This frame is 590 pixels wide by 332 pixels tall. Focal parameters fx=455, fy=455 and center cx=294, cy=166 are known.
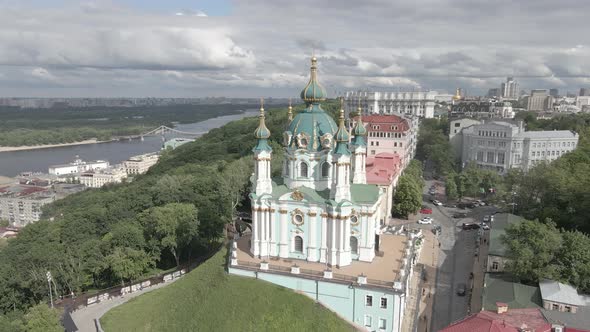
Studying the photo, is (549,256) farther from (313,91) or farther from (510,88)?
(510,88)

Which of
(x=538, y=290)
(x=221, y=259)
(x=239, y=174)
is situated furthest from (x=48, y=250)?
(x=538, y=290)

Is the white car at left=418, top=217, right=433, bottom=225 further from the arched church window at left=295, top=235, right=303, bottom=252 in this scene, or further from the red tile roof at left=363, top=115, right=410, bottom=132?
the red tile roof at left=363, top=115, right=410, bottom=132

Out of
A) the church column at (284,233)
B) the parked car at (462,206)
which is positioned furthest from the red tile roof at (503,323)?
the parked car at (462,206)

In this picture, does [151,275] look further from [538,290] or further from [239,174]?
[538,290]

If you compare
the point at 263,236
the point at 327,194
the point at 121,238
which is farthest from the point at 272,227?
the point at 121,238

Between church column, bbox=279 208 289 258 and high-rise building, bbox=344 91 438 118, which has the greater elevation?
high-rise building, bbox=344 91 438 118

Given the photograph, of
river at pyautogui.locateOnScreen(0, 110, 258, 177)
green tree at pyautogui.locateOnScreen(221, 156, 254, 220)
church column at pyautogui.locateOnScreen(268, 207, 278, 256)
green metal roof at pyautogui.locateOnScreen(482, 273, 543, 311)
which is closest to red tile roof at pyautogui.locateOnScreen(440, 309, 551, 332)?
green metal roof at pyautogui.locateOnScreen(482, 273, 543, 311)

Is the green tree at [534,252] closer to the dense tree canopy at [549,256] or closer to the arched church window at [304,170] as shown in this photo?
the dense tree canopy at [549,256]
